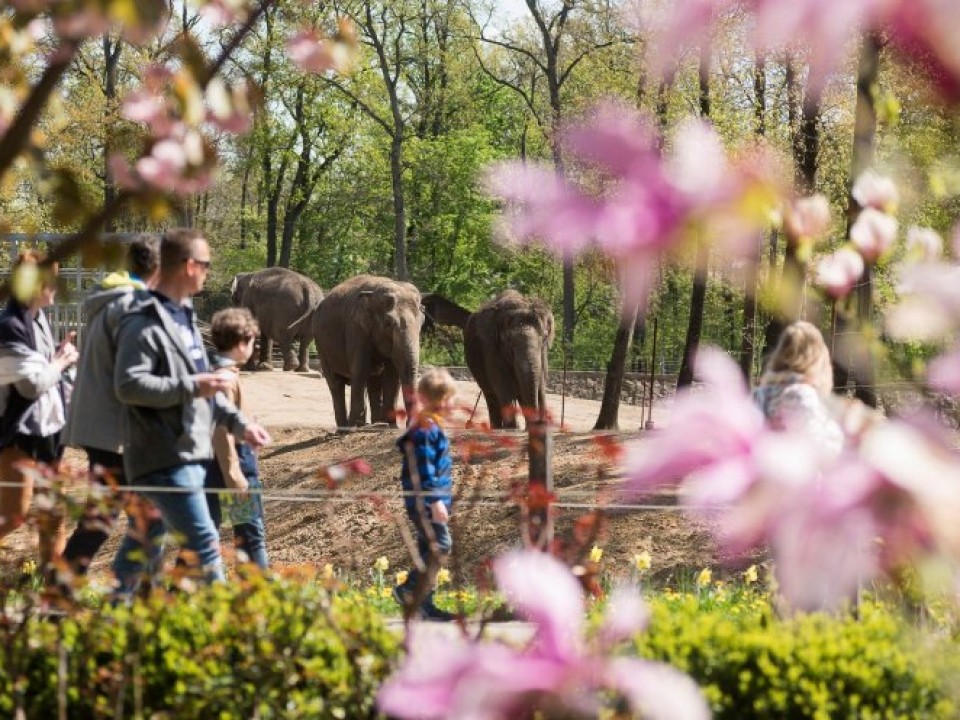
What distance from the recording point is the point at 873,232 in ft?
5.81

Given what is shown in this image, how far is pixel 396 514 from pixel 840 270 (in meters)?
9.72

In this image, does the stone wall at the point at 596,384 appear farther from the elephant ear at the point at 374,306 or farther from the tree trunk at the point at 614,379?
the elephant ear at the point at 374,306

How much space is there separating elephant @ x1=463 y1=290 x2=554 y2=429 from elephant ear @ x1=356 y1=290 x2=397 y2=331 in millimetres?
1009

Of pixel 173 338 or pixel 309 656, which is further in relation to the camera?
pixel 173 338

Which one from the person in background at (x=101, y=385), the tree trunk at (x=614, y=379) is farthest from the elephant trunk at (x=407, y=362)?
the person in background at (x=101, y=385)

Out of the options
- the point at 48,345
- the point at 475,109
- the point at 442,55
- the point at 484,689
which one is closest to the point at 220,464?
the point at 48,345

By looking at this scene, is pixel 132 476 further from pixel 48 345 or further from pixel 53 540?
pixel 48 345

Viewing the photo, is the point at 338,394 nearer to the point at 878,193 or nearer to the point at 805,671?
the point at 805,671

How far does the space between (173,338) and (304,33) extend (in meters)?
2.05

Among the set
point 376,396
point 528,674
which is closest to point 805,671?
point 528,674

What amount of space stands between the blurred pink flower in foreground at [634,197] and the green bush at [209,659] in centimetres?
345

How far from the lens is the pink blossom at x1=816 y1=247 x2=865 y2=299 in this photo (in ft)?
5.61

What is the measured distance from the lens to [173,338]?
220 inches

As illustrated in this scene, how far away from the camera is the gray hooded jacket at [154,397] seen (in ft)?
17.9
